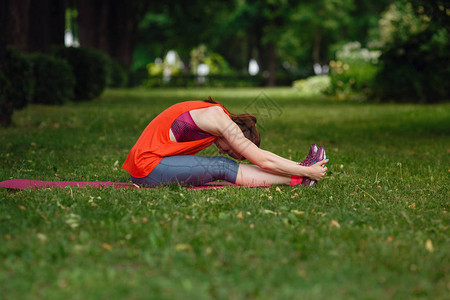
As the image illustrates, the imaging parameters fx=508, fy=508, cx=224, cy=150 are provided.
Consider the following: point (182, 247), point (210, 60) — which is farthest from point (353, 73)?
point (210, 60)

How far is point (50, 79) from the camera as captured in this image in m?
15.1

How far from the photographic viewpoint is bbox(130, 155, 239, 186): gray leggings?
493cm

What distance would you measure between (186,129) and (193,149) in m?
0.27

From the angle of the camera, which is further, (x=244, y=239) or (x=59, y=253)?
(x=244, y=239)

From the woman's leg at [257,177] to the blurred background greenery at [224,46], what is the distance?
5293 mm

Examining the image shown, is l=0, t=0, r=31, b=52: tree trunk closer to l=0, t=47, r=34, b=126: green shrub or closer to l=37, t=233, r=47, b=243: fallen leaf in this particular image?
l=0, t=47, r=34, b=126: green shrub

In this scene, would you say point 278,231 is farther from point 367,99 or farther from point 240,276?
point 367,99

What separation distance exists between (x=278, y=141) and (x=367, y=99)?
41.9ft

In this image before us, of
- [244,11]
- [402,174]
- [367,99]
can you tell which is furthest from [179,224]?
[244,11]

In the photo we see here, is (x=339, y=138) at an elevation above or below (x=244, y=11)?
below

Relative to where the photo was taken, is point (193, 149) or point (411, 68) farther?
point (411, 68)

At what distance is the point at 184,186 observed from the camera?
197 inches

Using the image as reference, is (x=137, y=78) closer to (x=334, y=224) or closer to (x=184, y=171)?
(x=184, y=171)

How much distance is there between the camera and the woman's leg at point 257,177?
16.7 ft
